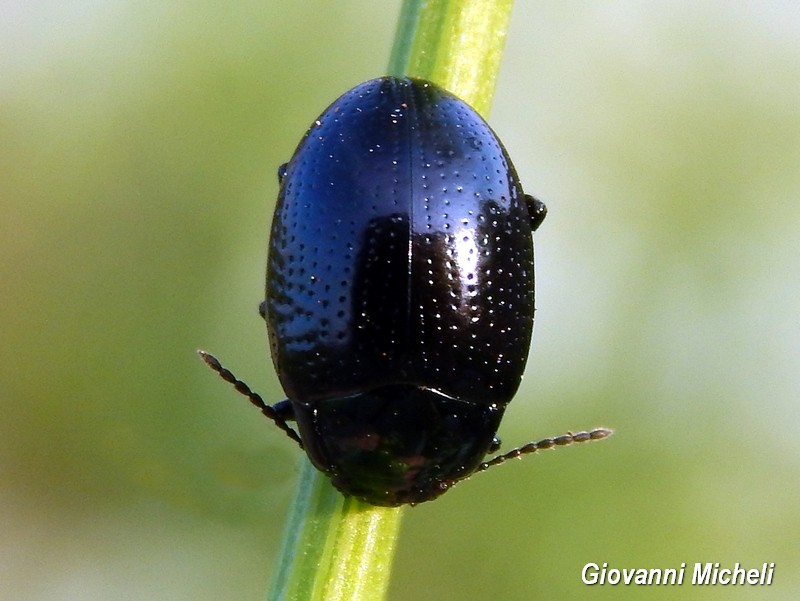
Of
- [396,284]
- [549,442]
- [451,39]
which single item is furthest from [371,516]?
[451,39]

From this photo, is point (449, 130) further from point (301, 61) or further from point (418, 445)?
point (301, 61)

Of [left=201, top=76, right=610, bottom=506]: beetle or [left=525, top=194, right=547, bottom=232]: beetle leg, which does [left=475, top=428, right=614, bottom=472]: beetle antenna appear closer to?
[left=201, top=76, right=610, bottom=506]: beetle

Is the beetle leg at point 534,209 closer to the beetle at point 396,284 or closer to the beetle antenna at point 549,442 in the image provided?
the beetle at point 396,284

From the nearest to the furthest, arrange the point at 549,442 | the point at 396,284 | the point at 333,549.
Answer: the point at 333,549 → the point at 396,284 → the point at 549,442

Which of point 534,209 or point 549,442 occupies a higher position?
point 534,209

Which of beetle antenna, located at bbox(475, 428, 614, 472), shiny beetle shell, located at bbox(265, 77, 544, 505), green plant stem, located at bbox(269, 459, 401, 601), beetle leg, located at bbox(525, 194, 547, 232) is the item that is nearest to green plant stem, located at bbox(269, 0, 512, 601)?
green plant stem, located at bbox(269, 459, 401, 601)

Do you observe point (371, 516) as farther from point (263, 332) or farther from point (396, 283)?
point (263, 332)

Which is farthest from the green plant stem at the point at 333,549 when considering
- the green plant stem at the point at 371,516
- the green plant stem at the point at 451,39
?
the green plant stem at the point at 451,39
